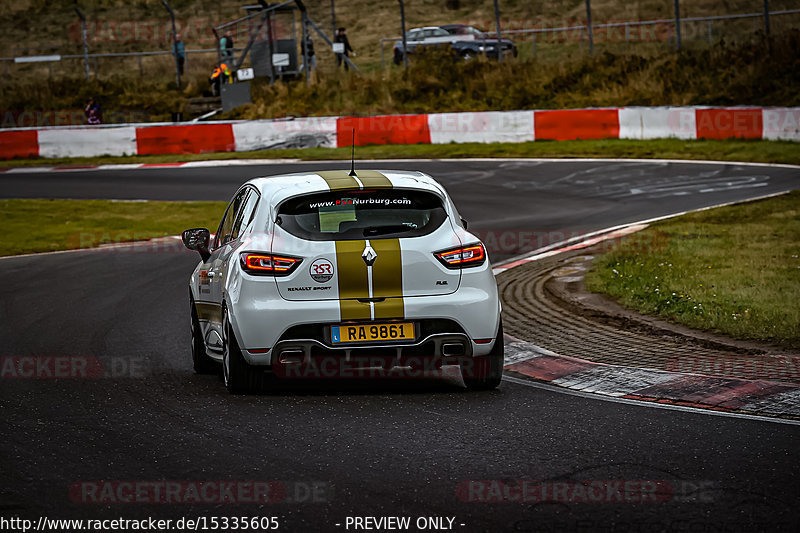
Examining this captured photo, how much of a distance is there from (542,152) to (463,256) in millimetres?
21366

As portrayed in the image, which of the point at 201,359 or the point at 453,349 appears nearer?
the point at 453,349

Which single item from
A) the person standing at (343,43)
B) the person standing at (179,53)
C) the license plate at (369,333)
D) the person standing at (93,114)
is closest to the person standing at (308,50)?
the person standing at (343,43)

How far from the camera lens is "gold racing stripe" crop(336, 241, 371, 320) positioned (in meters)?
7.66

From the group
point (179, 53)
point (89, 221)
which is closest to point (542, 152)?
point (89, 221)

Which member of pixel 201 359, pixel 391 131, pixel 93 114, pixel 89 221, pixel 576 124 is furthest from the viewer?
pixel 93 114

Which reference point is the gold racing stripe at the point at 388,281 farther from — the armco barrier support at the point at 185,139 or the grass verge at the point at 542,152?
the armco barrier support at the point at 185,139

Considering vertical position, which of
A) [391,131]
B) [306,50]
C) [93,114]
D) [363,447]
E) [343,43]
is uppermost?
[343,43]

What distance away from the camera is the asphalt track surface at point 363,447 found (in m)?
5.27

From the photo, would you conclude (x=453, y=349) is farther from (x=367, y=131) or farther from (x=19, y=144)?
(x=19, y=144)

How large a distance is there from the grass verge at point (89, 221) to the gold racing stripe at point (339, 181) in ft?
34.8

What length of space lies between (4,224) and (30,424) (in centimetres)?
1463

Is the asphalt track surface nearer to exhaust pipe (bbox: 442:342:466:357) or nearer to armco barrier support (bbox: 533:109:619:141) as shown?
exhaust pipe (bbox: 442:342:466:357)

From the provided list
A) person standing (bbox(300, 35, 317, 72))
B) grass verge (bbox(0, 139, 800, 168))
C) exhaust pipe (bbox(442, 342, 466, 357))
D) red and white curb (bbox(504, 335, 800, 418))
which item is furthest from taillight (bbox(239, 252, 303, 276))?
person standing (bbox(300, 35, 317, 72))

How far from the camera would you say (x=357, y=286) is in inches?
303
